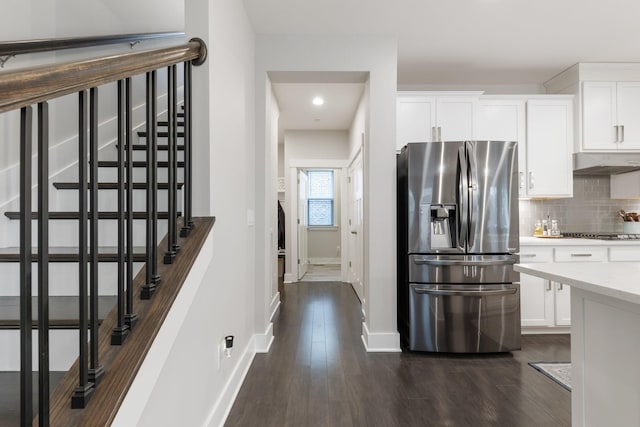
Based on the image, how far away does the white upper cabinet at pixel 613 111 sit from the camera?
347 cm

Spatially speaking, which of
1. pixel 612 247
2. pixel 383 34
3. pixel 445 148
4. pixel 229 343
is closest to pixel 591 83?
pixel 612 247

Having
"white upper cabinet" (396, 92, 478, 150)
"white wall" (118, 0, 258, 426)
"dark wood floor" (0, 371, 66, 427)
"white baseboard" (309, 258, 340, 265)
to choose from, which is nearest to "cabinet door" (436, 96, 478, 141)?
"white upper cabinet" (396, 92, 478, 150)

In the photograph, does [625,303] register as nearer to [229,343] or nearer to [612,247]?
[229,343]

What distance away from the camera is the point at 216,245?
70.6 inches

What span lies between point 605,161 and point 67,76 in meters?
4.36

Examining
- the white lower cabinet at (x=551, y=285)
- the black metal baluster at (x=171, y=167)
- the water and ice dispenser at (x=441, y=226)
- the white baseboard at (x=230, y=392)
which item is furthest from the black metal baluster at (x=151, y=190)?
the white lower cabinet at (x=551, y=285)

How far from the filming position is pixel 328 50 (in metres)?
2.96

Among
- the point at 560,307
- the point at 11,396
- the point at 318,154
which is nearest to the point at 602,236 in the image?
the point at 560,307

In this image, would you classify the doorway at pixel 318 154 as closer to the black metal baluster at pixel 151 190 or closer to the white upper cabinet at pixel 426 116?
the white upper cabinet at pixel 426 116

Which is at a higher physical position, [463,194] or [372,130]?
[372,130]

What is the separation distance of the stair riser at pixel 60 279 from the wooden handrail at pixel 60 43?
3.32ft

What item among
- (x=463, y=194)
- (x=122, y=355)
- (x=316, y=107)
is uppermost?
(x=316, y=107)

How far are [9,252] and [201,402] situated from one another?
111cm

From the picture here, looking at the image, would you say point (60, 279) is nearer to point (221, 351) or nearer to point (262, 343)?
point (221, 351)
